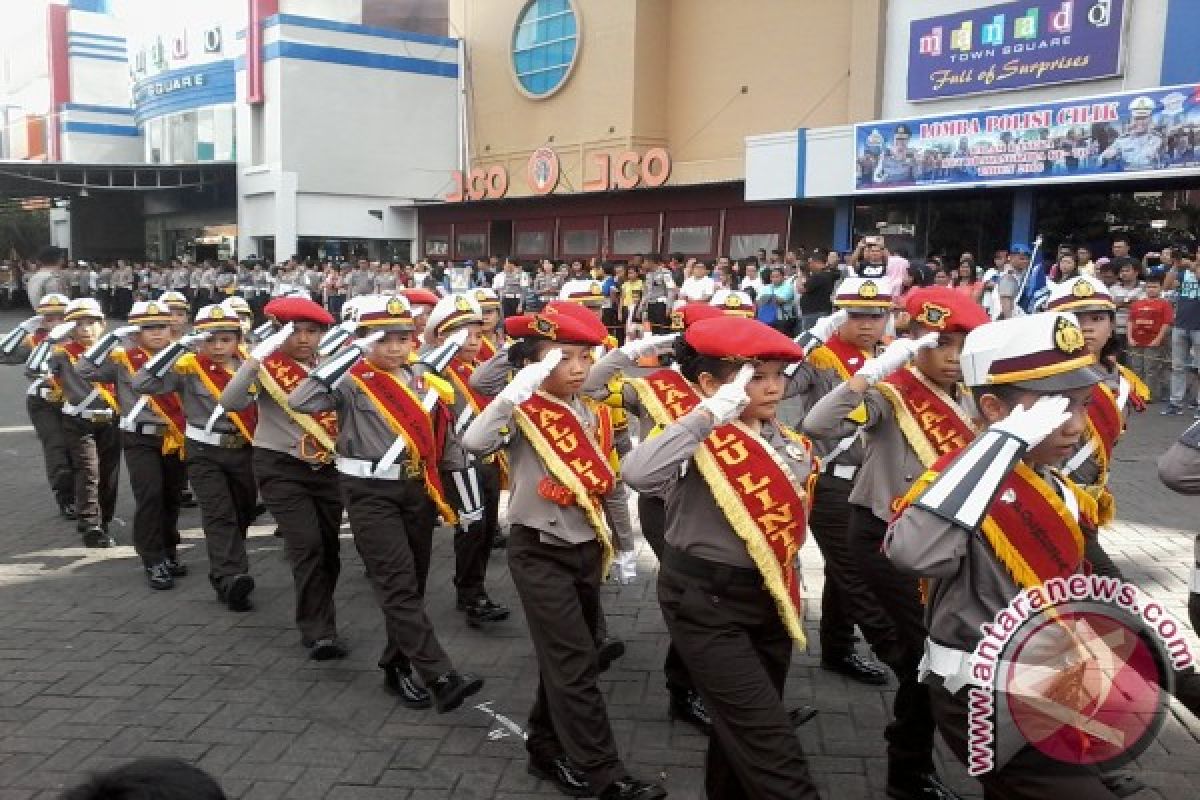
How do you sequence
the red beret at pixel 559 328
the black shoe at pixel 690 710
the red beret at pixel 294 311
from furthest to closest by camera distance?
the red beret at pixel 294 311
the black shoe at pixel 690 710
the red beret at pixel 559 328

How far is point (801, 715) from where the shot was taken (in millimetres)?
4418

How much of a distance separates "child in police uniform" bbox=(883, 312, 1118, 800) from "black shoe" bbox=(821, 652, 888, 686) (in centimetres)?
224

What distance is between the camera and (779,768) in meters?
3.18

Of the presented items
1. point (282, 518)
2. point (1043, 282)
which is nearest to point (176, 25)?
point (1043, 282)

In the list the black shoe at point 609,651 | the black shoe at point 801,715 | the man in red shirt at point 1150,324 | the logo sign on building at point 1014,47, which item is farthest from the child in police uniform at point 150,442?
the logo sign on building at point 1014,47

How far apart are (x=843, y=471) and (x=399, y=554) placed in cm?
225

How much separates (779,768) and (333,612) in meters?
3.21

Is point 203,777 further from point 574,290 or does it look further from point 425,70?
point 425,70

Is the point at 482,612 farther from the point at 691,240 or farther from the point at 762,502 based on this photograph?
the point at 691,240

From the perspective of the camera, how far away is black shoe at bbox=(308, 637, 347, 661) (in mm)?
5441

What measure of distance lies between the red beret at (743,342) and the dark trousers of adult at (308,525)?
2770 mm

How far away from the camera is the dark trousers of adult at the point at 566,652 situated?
3.87 meters

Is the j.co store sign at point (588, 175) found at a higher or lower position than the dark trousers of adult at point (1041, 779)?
higher

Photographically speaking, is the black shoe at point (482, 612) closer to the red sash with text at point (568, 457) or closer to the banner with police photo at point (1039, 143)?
the red sash with text at point (568, 457)
